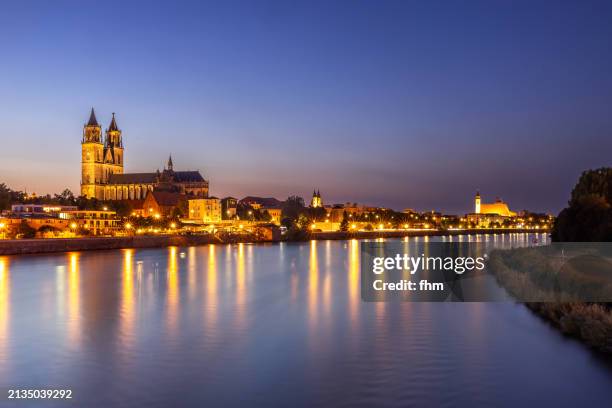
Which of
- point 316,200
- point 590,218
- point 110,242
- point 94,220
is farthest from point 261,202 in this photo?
point 590,218

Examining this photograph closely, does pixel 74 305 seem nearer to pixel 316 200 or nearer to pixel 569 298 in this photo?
pixel 569 298

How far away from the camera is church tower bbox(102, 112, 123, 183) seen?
166 metres

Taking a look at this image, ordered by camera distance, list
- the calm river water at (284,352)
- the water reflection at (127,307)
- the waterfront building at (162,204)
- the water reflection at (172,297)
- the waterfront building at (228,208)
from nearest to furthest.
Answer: the calm river water at (284,352)
the water reflection at (127,307)
the water reflection at (172,297)
the waterfront building at (162,204)
the waterfront building at (228,208)

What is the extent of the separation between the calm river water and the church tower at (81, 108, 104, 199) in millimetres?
139678

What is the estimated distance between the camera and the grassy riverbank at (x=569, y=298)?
14781mm

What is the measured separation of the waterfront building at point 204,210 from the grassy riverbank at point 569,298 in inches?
4648

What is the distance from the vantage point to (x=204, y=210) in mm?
140375

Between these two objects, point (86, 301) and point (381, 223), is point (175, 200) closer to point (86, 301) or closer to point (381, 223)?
point (381, 223)

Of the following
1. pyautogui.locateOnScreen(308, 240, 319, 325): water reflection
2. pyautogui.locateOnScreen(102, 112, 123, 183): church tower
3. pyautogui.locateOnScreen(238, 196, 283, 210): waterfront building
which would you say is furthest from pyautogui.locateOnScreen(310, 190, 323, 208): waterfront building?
pyautogui.locateOnScreen(308, 240, 319, 325): water reflection

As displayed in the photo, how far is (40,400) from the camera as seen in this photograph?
11633 mm

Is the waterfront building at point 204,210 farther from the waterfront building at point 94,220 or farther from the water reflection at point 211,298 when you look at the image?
the water reflection at point 211,298

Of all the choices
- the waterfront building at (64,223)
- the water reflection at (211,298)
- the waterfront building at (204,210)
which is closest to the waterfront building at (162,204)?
the waterfront building at (204,210)

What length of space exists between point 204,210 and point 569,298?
414 ft

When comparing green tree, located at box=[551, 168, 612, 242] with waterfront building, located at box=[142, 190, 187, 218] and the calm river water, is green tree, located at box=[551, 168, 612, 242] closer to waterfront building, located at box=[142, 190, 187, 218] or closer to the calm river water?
the calm river water
